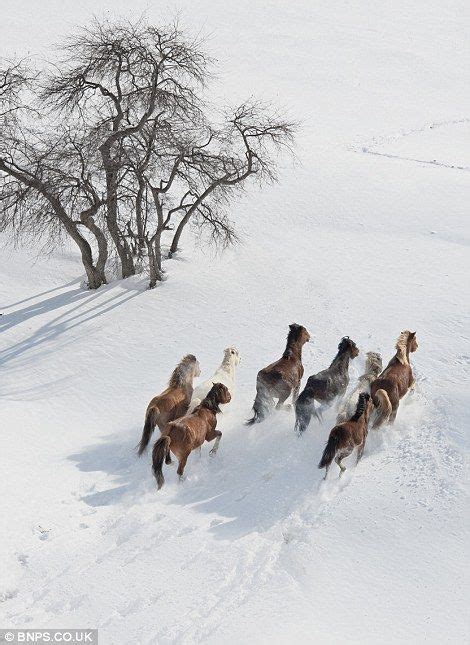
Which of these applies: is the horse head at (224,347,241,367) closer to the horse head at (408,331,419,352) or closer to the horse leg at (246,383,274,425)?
the horse leg at (246,383,274,425)

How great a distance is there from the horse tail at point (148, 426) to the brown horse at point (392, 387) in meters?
3.22

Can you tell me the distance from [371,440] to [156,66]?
1069 cm

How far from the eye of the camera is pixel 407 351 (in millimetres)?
11242

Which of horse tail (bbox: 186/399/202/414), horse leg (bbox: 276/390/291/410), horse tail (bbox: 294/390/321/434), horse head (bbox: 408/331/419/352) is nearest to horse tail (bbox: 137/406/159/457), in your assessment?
horse tail (bbox: 186/399/202/414)

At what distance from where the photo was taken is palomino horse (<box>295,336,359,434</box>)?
33.1 feet

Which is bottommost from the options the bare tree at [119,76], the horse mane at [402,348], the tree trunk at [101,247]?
the horse mane at [402,348]

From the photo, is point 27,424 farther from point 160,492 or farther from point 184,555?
point 184,555

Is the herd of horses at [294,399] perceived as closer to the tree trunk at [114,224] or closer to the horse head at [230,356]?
→ the horse head at [230,356]

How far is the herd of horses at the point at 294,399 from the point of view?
360 inches

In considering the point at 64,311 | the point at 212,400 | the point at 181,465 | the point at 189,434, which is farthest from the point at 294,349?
the point at 64,311

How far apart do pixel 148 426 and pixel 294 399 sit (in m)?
2.42

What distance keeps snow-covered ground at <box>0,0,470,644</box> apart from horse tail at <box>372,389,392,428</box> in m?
→ 0.24

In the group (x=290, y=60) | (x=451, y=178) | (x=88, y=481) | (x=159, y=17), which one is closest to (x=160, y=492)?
(x=88, y=481)

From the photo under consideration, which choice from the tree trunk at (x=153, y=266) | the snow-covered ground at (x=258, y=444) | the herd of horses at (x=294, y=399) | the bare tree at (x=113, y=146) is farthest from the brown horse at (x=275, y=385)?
the bare tree at (x=113, y=146)
